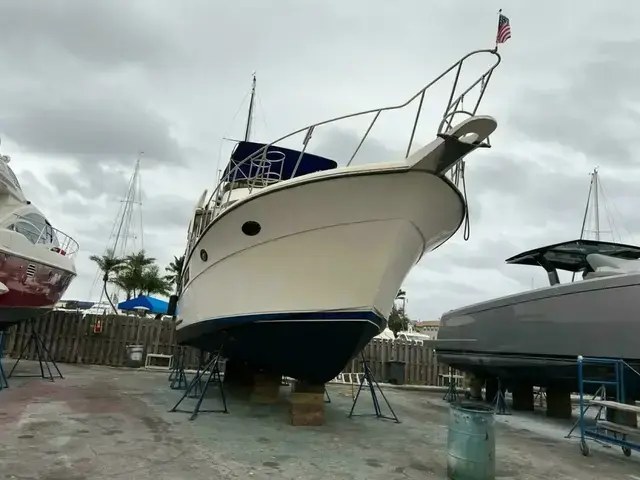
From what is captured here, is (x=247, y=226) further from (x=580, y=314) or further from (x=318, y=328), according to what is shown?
(x=580, y=314)

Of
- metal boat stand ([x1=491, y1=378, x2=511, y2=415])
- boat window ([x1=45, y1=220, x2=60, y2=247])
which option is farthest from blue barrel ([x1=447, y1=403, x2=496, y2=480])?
boat window ([x1=45, y1=220, x2=60, y2=247])

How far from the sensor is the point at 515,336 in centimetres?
740

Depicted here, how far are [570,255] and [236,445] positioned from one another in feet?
22.2

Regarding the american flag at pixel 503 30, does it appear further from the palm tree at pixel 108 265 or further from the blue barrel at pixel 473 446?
the palm tree at pixel 108 265

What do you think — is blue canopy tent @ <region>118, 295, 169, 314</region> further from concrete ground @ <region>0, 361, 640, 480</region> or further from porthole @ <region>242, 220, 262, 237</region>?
porthole @ <region>242, 220, 262, 237</region>

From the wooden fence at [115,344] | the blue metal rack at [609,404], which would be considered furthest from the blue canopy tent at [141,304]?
the blue metal rack at [609,404]

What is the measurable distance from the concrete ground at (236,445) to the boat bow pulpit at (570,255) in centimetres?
282

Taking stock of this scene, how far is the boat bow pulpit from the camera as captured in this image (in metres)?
7.72

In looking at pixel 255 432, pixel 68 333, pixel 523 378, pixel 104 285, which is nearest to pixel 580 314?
pixel 523 378

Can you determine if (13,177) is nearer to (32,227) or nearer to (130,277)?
(32,227)

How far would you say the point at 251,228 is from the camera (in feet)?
18.7

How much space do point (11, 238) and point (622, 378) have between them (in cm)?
1037

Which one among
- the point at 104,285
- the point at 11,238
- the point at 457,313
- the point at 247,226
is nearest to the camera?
the point at 247,226

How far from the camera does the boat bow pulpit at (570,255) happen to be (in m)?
7.72
